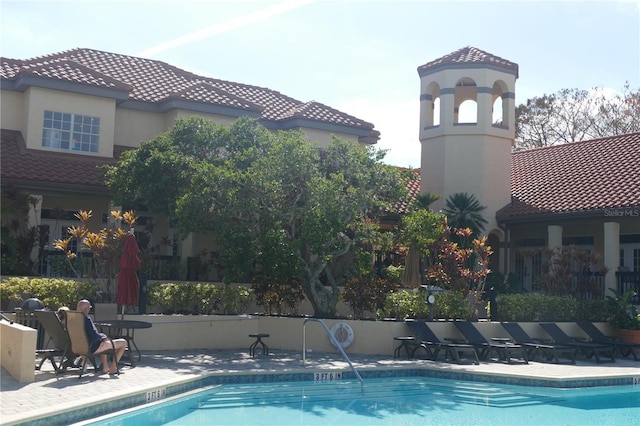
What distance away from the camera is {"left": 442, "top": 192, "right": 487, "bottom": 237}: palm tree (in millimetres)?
26781

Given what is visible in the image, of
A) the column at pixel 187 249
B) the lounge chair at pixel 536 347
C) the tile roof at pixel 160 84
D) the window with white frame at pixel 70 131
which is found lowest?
the lounge chair at pixel 536 347

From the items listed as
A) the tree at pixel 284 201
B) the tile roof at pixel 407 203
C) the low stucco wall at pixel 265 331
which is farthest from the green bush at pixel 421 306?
the tile roof at pixel 407 203

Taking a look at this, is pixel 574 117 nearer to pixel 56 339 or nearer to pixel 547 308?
pixel 547 308

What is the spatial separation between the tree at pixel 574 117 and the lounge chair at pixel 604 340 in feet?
87.8

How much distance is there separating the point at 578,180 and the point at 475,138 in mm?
4280

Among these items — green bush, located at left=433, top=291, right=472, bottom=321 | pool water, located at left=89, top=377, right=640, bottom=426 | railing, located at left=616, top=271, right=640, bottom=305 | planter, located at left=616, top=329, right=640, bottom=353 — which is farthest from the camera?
railing, located at left=616, top=271, right=640, bottom=305

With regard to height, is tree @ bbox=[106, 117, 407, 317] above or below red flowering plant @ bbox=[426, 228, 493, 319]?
above

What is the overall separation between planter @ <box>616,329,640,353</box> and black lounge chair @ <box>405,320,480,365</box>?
6155mm

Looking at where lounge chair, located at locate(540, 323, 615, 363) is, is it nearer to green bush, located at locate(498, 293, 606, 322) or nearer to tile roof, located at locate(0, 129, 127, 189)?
green bush, located at locate(498, 293, 606, 322)

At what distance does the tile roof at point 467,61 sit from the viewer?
2784cm

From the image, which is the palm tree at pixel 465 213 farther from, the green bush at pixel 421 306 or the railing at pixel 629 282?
the green bush at pixel 421 306

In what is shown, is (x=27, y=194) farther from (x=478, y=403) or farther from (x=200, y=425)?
(x=478, y=403)

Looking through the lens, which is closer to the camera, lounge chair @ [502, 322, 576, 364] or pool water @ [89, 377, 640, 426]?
pool water @ [89, 377, 640, 426]

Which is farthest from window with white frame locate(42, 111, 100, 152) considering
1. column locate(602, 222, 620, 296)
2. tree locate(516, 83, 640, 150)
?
tree locate(516, 83, 640, 150)
